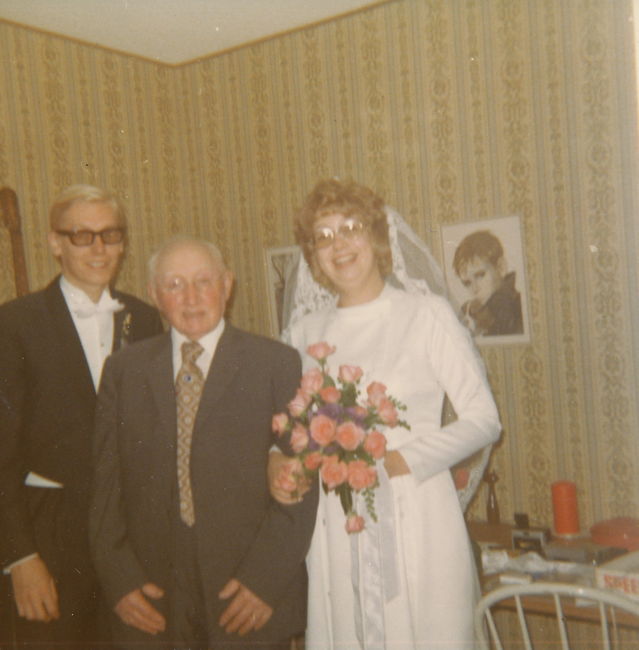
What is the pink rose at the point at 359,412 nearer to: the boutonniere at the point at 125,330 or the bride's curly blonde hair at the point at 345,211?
the bride's curly blonde hair at the point at 345,211

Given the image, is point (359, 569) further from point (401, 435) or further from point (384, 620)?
point (401, 435)

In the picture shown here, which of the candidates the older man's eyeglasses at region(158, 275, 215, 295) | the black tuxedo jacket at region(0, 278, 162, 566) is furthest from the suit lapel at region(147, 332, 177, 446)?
the black tuxedo jacket at region(0, 278, 162, 566)

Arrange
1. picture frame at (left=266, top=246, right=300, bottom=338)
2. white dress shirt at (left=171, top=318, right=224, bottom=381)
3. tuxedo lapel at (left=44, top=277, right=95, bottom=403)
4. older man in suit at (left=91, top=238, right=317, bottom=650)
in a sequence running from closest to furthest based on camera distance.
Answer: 1. older man in suit at (left=91, top=238, right=317, bottom=650)
2. white dress shirt at (left=171, top=318, right=224, bottom=381)
3. tuxedo lapel at (left=44, top=277, right=95, bottom=403)
4. picture frame at (left=266, top=246, right=300, bottom=338)

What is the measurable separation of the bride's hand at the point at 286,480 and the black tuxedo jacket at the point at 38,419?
0.55 meters

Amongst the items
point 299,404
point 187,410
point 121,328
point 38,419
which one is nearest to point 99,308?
point 121,328

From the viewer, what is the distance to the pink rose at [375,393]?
5.72 feet

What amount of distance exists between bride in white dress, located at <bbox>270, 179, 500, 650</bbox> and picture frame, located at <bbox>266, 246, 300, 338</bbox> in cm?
172

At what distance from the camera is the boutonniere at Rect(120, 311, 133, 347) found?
2.19 m

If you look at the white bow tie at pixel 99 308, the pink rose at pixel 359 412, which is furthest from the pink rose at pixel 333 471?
the white bow tie at pixel 99 308

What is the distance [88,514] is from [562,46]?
96.1 inches

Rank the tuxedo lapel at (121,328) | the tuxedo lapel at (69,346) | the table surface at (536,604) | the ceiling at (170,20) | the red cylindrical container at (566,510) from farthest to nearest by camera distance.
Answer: the ceiling at (170,20)
the red cylindrical container at (566,510)
the table surface at (536,604)
the tuxedo lapel at (121,328)
the tuxedo lapel at (69,346)

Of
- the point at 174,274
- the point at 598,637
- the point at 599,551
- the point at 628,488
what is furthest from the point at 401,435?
the point at 598,637

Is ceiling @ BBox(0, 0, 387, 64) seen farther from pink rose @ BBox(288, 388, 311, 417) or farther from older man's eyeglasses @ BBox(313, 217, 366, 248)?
pink rose @ BBox(288, 388, 311, 417)

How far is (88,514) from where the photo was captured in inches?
80.2
